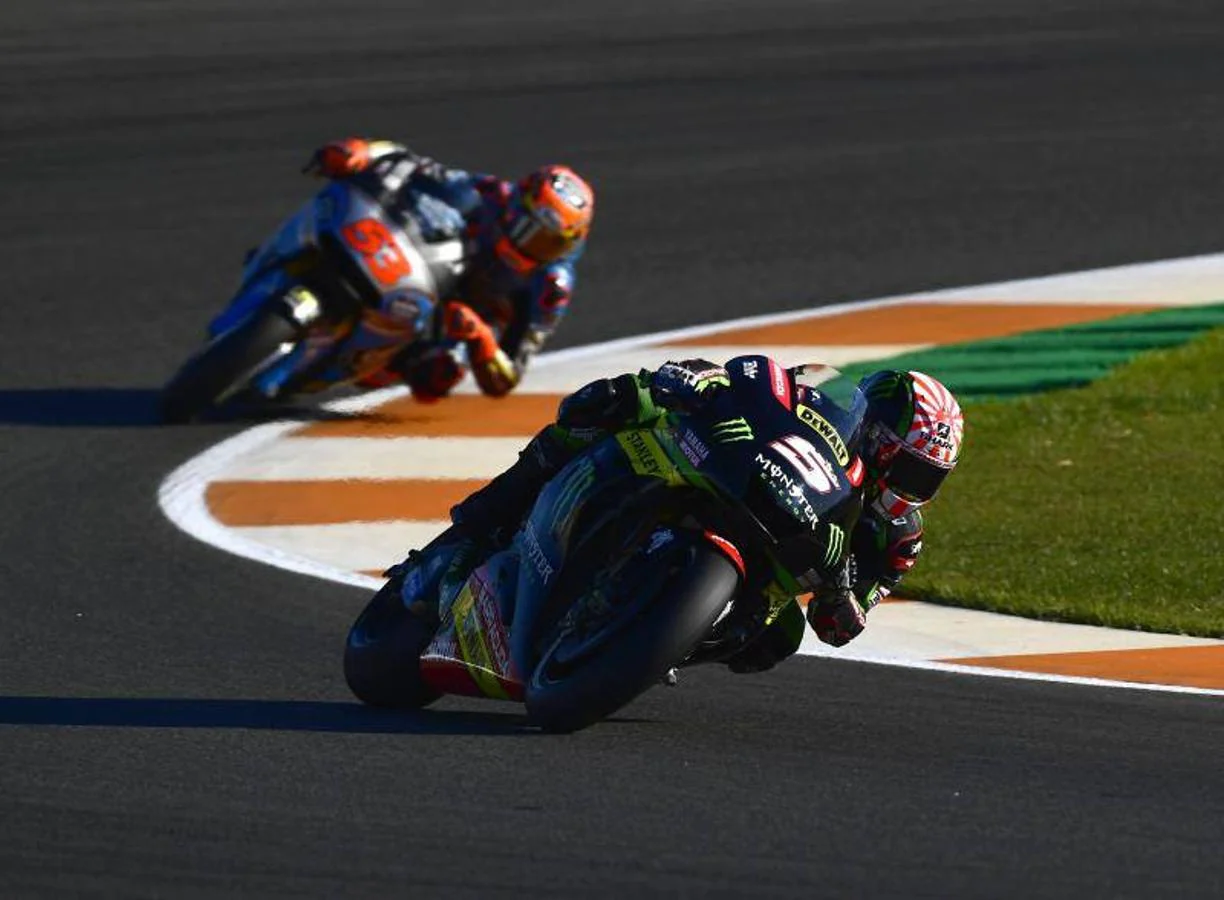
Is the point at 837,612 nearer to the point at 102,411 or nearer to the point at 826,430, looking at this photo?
the point at 826,430

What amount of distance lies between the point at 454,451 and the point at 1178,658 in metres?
3.90

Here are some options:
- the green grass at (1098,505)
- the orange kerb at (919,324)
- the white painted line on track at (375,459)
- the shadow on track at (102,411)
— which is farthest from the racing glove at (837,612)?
the orange kerb at (919,324)

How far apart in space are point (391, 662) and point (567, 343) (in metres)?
→ 6.32

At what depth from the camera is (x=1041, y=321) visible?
14.0 m

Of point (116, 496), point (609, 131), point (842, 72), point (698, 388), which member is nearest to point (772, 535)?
point (698, 388)

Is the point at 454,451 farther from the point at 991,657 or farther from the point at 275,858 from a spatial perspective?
the point at 275,858

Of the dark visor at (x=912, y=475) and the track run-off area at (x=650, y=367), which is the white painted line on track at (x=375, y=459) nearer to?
the track run-off area at (x=650, y=367)

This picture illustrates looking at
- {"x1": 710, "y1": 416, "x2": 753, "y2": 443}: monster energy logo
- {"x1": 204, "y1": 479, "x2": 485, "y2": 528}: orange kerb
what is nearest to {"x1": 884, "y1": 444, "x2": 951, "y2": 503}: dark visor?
{"x1": 710, "y1": 416, "x2": 753, "y2": 443}: monster energy logo

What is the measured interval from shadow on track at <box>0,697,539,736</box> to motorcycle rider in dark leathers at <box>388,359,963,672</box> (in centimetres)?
45

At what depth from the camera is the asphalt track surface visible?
611 centimetres

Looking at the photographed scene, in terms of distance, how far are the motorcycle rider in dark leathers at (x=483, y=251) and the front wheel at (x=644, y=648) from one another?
5313 millimetres

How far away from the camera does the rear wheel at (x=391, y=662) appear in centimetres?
758

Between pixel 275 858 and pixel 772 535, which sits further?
pixel 772 535

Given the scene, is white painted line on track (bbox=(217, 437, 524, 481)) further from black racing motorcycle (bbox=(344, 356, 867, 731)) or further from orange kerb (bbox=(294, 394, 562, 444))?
black racing motorcycle (bbox=(344, 356, 867, 731))
